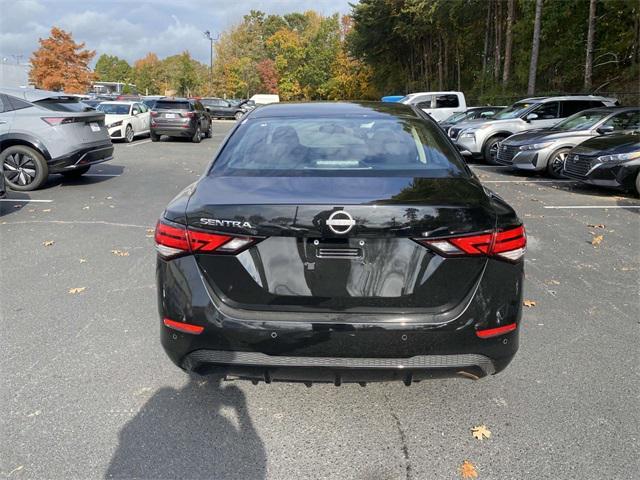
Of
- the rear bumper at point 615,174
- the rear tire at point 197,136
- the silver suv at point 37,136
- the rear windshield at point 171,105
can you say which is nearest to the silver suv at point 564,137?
the rear bumper at point 615,174

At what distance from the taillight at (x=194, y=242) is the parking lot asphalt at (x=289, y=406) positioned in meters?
1.00

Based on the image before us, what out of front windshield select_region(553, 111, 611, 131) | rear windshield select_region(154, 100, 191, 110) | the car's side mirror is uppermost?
rear windshield select_region(154, 100, 191, 110)

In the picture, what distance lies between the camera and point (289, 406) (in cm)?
306

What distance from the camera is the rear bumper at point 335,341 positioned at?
2451mm

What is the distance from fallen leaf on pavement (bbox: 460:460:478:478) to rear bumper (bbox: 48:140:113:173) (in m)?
8.95

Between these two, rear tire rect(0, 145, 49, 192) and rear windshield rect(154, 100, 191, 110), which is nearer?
rear tire rect(0, 145, 49, 192)

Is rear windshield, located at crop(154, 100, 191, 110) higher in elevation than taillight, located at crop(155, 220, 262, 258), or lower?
higher

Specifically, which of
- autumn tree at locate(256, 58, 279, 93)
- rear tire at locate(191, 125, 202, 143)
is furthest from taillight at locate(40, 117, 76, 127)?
autumn tree at locate(256, 58, 279, 93)

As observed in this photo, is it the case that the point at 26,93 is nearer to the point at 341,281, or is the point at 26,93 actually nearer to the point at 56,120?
the point at 56,120

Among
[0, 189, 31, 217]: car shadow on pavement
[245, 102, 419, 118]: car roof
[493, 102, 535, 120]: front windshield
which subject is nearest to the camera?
[245, 102, 419, 118]: car roof

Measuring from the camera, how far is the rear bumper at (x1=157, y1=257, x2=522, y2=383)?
2.45 meters

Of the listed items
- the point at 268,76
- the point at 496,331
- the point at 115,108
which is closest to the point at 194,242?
the point at 496,331

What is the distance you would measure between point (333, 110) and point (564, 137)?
32.4 ft

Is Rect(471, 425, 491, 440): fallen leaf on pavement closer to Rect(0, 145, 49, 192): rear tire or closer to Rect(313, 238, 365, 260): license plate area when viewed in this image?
→ Rect(313, 238, 365, 260): license plate area
